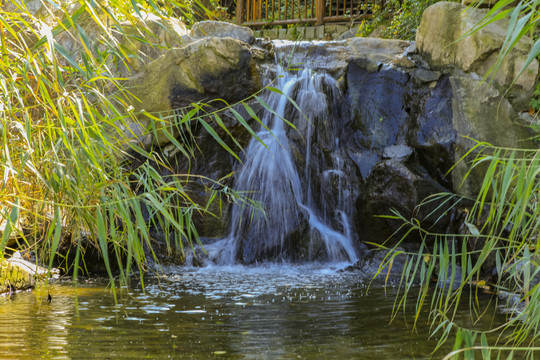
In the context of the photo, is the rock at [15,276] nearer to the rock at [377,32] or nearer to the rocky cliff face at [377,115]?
the rocky cliff face at [377,115]

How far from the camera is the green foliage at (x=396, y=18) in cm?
925

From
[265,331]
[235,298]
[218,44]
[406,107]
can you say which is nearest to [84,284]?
[235,298]

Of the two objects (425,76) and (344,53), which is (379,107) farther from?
(344,53)

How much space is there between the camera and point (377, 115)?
7.43 m

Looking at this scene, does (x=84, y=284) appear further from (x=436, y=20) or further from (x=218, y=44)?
(x=436, y=20)

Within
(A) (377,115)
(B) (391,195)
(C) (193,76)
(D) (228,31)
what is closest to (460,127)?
(B) (391,195)

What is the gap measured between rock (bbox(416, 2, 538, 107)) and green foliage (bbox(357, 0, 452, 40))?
2009 millimetres

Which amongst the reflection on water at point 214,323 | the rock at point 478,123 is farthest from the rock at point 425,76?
the reflection on water at point 214,323

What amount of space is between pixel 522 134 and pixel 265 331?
13.0 feet

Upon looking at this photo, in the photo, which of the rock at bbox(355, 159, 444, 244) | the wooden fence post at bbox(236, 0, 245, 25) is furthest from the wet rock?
the wooden fence post at bbox(236, 0, 245, 25)

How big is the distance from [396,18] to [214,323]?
7.73 metres

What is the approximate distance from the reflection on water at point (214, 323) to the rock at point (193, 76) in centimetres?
289

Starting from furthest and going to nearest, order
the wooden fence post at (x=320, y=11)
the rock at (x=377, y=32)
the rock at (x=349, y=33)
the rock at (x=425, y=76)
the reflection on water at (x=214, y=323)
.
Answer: the wooden fence post at (x=320, y=11)
the rock at (x=349, y=33)
the rock at (x=377, y=32)
the rock at (x=425, y=76)
the reflection on water at (x=214, y=323)

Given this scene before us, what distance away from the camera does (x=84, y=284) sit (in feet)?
16.9
